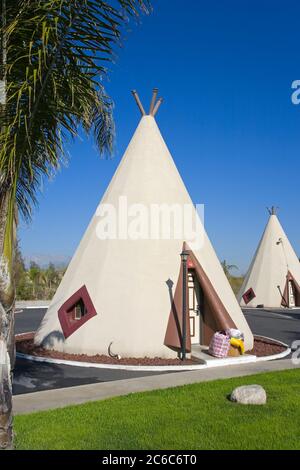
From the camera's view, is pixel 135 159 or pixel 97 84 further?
pixel 135 159

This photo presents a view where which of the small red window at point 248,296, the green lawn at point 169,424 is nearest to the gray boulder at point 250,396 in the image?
the green lawn at point 169,424

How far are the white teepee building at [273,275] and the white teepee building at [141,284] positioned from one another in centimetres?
1426

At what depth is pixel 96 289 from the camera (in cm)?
1119

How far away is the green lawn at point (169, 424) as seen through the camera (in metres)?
5.20

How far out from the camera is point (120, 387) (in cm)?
803

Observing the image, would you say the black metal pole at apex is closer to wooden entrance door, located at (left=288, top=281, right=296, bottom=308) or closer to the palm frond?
the palm frond

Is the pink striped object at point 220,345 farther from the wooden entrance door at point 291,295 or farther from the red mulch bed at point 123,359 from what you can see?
the wooden entrance door at point 291,295

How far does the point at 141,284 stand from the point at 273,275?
16.2m

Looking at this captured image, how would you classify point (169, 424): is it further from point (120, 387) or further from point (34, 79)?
point (34, 79)

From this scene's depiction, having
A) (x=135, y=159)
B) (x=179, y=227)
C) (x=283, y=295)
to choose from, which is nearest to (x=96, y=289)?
(x=179, y=227)

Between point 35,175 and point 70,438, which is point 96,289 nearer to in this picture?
point 35,175
